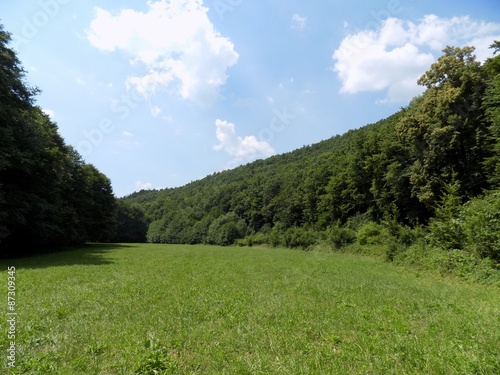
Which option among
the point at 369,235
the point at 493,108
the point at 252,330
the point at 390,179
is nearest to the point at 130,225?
the point at 369,235

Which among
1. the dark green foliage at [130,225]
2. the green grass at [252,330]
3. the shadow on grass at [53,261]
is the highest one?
the dark green foliage at [130,225]

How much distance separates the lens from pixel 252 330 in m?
7.19

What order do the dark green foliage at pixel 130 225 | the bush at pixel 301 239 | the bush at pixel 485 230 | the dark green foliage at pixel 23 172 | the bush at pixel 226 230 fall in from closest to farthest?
the bush at pixel 485 230 < the dark green foliage at pixel 23 172 < the bush at pixel 301 239 < the bush at pixel 226 230 < the dark green foliage at pixel 130 225

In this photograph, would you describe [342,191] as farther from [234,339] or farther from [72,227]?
[234,339]

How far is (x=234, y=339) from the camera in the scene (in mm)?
6551

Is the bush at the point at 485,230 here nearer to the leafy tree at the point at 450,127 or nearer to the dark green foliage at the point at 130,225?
the leafy tree at the point at 450,127

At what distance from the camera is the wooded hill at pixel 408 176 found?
28.2 m

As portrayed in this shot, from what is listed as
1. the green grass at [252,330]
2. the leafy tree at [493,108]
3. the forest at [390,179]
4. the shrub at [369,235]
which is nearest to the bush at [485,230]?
the forest at [390,179]

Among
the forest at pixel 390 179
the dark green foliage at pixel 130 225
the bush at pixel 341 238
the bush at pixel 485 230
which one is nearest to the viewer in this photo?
the bush at pixel 485 230

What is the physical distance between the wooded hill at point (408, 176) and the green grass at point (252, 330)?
33.0 feet

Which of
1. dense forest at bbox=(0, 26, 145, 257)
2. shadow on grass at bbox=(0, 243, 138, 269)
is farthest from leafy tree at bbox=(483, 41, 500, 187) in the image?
dense forest at bbox=(0, 26, 145, 257)

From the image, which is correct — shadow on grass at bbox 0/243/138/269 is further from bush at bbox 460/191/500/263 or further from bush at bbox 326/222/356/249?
bush at bbox 326/222/356/249

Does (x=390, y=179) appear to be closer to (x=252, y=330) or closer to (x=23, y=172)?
(x=252, y=330)

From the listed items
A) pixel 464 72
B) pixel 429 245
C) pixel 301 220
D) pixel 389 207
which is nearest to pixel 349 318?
pixel 429 245
